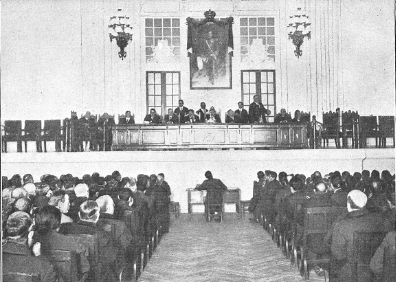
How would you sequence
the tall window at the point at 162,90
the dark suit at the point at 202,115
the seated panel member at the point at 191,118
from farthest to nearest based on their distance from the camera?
1. the tall window at the point at 162,90
2. the dark suit at the point at 202,115
3. the seated panel member at the point at 191,118

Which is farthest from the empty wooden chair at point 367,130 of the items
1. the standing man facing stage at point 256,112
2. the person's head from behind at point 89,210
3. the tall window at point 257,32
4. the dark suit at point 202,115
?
the person's head from behind at point 89,210

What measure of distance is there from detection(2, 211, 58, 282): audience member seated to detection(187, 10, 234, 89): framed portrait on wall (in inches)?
512

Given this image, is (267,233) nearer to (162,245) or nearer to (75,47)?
(162,245)

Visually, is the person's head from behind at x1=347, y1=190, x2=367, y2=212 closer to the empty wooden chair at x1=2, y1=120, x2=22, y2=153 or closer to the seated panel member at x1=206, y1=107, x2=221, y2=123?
the seated panel member at x1=206, y1=107, x2=221, y2=123

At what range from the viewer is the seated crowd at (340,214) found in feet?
13.1

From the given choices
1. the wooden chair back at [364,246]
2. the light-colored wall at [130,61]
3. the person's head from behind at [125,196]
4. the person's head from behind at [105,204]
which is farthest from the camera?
the light-colored wall at [130,61]

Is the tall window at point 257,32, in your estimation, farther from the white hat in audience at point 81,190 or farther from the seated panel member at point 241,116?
the white hat in audience at point 81,190

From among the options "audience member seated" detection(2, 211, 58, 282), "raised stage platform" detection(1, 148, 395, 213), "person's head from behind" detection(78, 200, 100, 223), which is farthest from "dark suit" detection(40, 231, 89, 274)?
"raised stage platform" detection(1, 148, 395, 213)

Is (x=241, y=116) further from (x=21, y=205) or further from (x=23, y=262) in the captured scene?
(x=23, y=262)

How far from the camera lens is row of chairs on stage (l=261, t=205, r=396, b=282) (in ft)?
11.9

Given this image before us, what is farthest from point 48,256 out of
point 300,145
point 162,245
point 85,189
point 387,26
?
point 387,26

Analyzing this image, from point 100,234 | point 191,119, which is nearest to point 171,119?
point 191,119

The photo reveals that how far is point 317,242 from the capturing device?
203 inches

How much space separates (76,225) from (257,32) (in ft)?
42.6
